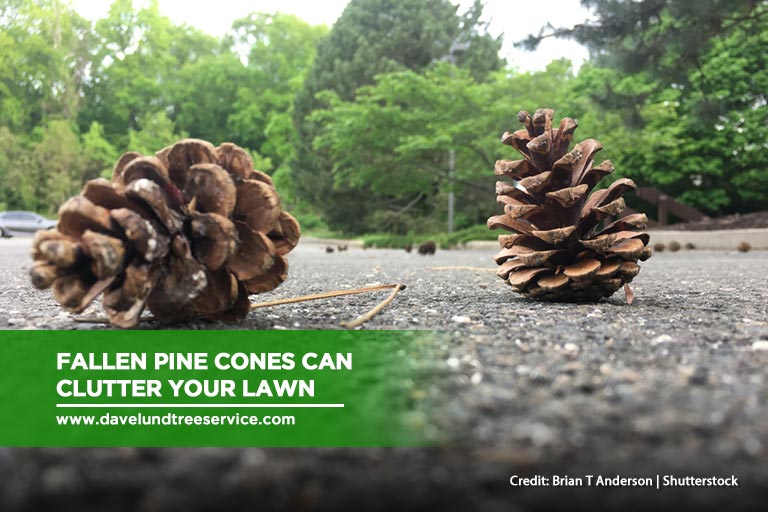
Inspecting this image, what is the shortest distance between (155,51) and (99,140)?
458 cm

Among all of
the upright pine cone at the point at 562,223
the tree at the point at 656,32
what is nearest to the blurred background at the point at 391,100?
the tree at the point at 656,32

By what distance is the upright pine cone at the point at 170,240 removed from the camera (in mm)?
1054

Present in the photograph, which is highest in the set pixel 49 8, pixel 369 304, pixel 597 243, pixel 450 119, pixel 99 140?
pixel 49 8

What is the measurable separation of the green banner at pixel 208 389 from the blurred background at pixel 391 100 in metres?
5.79

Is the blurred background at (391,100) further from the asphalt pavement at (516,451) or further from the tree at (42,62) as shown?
the asphalt pavement at (516,451)

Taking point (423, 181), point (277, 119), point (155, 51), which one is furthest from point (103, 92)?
point (423, 181)

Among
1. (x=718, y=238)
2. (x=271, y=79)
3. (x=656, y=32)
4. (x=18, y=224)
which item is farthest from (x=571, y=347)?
(x=271, y=79)

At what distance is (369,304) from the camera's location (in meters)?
1.78

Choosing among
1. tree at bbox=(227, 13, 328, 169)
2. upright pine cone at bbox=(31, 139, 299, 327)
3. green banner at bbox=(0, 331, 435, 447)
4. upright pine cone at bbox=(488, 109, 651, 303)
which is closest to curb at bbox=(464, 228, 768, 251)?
upright pine cone at bbox=(488, 109, 651, 303)

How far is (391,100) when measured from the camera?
9.88m

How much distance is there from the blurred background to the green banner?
19.0 ft

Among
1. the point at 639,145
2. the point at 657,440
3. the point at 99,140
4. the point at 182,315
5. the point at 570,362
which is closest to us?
the point at 657,440

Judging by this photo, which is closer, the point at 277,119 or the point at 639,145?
the point at 639,145

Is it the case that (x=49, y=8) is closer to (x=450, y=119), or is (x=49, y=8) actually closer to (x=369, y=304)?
(x=450, y=119)
